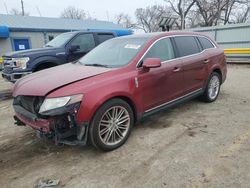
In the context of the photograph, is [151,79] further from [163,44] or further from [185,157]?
[185,157]

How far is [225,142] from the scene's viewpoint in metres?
3.67

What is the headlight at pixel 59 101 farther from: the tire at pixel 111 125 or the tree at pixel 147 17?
the tree at pixel 147 17

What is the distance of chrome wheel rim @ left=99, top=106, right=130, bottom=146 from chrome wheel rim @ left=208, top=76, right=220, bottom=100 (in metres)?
2.85

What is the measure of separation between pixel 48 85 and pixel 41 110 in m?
0.39

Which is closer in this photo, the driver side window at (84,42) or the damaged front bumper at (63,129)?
the damaged front bumper at (63,129)

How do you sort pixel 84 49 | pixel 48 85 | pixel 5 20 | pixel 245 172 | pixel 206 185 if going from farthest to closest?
pixel 5 20 → pixel 84 49 → pixel 48 85 → pixel 245 172 → pixel 206 185

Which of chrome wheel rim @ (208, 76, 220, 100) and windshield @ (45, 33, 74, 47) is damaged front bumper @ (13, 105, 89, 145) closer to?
chrome wheel rim @ (208, 76, 220, 100)

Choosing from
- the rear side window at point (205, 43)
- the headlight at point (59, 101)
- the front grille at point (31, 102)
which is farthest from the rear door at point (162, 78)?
the front grille at point (31, 102)

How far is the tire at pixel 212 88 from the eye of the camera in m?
5.59

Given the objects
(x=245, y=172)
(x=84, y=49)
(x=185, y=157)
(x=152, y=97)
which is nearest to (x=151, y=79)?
(x=152, y=97)

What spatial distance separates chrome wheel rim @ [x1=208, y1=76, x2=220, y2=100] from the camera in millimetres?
5680

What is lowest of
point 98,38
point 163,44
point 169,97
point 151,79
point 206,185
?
point 206,185

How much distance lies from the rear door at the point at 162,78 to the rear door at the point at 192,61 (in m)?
0.21

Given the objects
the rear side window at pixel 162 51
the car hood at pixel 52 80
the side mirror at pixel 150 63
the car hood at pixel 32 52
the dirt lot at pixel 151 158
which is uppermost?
the car hood at pixel 32 52
